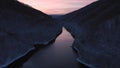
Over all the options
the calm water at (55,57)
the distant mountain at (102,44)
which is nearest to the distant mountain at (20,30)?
the calm water at (55,57)

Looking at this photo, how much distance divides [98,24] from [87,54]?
2199 millimetres

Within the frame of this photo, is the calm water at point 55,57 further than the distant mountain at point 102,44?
Yes

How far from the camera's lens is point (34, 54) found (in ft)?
54.3

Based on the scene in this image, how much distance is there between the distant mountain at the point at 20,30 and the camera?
1459 cm

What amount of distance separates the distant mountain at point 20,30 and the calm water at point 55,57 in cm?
54

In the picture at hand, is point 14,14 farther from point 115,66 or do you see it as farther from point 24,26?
point 115,66

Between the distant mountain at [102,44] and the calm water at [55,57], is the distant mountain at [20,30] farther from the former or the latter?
the distant mountain at [102,44]

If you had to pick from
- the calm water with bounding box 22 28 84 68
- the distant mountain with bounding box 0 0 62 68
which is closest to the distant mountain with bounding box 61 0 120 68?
the calm water with bounding box 22 28 84 68

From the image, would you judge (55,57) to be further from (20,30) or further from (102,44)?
(20,30)

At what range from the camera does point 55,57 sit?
16.2m

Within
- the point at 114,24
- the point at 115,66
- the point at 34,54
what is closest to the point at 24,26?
the point at 34,54

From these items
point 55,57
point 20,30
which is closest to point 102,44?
point 55,57

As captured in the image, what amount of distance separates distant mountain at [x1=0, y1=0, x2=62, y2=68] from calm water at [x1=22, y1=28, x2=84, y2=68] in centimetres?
54

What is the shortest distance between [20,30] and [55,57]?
10.2 ft
